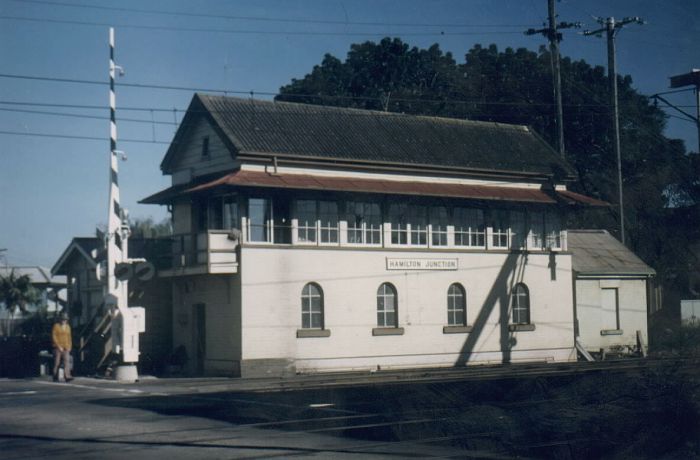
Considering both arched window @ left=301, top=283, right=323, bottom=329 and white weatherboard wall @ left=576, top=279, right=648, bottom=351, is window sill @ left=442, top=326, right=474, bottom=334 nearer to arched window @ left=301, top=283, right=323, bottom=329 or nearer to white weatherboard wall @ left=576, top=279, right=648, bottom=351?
arched window @ left=301, top=283, right=323, bottom=329

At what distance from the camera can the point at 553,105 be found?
188 feet

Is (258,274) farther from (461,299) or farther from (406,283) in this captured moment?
(461,299)

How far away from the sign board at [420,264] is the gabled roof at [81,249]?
34.9 ft

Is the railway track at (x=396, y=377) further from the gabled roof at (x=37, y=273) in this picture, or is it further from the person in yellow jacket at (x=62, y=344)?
the gabled roof at (x=37, y=273)

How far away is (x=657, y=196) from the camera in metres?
55.0

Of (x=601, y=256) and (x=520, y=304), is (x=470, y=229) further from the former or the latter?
(x=601, y=256)

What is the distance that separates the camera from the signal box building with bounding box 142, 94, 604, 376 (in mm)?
30953

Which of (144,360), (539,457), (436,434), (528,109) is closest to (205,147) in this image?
(144,360)

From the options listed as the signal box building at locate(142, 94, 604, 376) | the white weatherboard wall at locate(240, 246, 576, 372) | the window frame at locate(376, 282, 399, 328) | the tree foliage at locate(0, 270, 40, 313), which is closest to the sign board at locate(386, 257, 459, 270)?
the signal box building at locate(142, 94, 604, 376)

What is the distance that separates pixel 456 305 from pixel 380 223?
4.32m

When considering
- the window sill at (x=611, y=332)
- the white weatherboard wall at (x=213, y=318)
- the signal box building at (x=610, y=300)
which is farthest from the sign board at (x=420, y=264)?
the window sill at (x=611, y=332)

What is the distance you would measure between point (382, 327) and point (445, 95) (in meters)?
30.4

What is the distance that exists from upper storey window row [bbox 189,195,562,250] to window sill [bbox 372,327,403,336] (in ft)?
9.26

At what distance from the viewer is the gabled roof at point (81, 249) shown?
3631 centimetres
